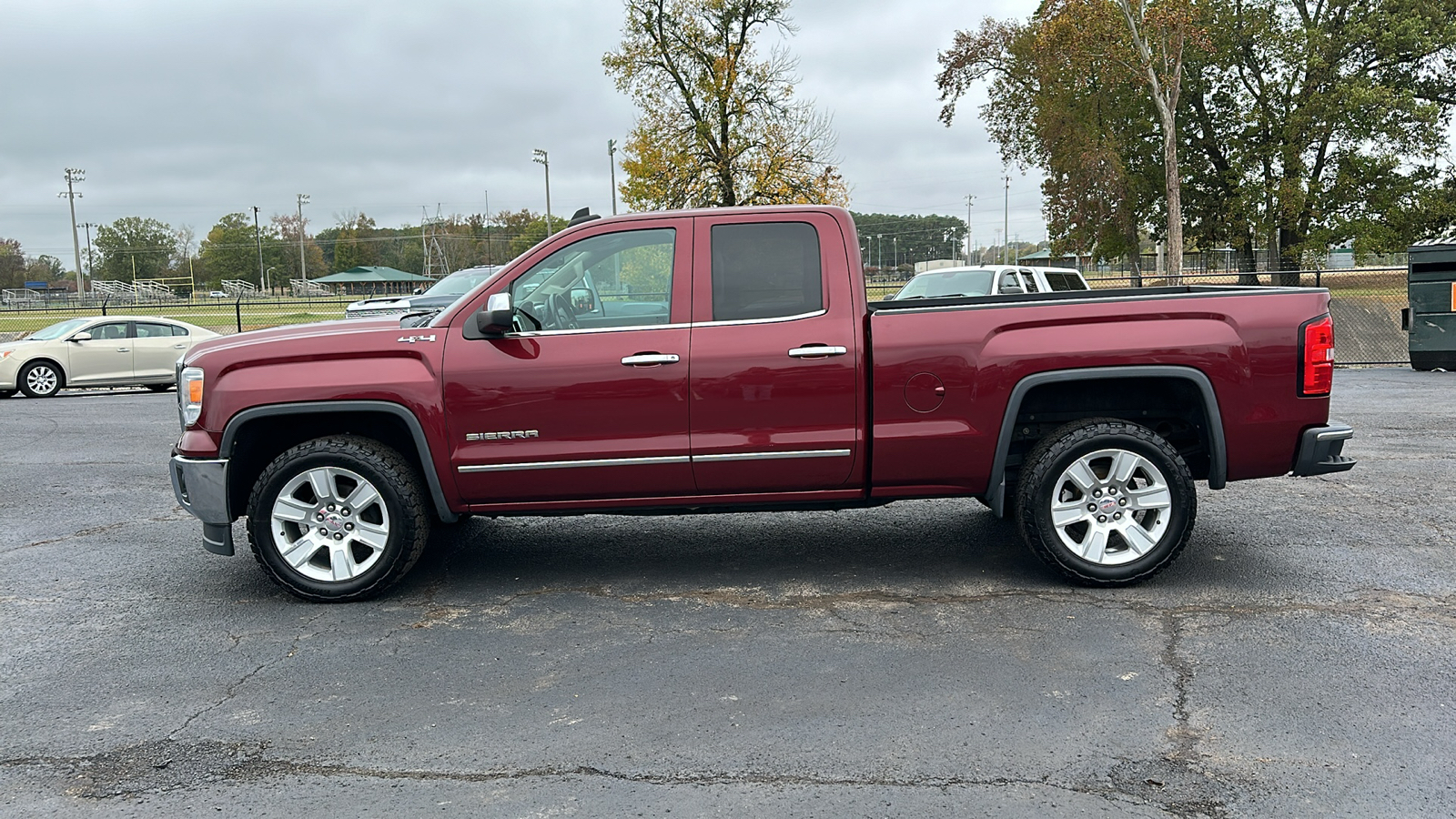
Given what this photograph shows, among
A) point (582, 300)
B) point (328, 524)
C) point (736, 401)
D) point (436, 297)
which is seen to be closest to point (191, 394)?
point (328, 524)

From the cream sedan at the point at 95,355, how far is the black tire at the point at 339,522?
14059 mm

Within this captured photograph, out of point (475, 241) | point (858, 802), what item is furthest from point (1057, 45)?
point (475, 241)

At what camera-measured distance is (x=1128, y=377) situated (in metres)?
5.12

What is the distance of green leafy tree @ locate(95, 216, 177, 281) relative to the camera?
12506 cm

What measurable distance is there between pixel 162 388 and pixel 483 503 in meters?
16.3

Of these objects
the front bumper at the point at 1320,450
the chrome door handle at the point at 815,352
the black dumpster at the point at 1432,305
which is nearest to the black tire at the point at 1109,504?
the front bumper at the point at 1320,450

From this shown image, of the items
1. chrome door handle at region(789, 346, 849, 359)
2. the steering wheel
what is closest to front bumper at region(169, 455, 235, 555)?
the steering wheel

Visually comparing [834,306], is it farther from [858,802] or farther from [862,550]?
[858,802]

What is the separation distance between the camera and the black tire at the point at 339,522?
5203 mm

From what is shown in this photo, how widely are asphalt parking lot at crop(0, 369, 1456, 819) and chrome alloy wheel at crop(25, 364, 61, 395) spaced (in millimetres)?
12799

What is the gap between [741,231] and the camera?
536 centimetres

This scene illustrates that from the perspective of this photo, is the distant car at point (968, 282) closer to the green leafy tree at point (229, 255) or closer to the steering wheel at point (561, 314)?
the steering wheel at point (561, 314)

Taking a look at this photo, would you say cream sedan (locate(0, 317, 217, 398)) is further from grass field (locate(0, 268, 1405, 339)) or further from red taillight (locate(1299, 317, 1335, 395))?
red taillight (locate(1299, 317, 1335, 395))

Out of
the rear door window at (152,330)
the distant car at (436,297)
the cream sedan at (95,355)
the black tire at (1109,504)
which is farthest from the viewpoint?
the rear door window at (152,330)
